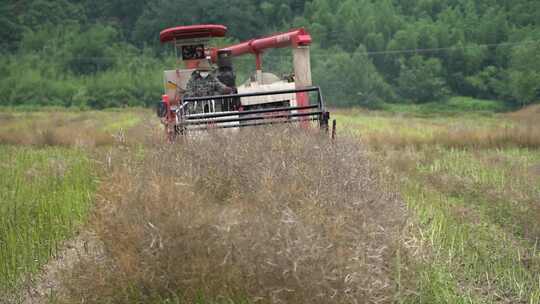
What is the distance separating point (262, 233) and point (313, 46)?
47.0m

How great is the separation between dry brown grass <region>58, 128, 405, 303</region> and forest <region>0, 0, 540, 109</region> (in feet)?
107

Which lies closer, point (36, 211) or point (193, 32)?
point (36, 211)

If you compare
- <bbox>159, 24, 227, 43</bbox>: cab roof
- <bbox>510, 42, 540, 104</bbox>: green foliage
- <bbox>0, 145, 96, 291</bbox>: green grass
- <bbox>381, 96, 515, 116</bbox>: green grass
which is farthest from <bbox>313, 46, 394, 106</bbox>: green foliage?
<bbox>0, 145, 96, 291</bbox>: green grass

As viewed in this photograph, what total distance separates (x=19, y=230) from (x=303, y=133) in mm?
2998

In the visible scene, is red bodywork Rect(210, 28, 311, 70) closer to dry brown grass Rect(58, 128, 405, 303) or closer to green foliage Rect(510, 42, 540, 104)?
dry brown grass Rect(58, 128, 405, 303)

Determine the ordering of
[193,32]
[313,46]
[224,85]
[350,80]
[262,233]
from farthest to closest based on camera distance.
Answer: [313,46] < [350,80] < [193,32] < [224,85] < [262,233]

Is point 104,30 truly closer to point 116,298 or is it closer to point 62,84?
point 62,84

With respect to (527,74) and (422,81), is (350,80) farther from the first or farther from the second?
(527,74)

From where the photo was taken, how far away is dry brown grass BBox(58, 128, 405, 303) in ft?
12.5

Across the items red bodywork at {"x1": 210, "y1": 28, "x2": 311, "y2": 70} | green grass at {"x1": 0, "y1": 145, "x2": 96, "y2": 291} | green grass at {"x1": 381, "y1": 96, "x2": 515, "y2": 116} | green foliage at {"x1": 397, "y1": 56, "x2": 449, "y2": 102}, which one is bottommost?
green grass at {"x1": 381, "y1": 96, "x2": 515, "y2": 116}

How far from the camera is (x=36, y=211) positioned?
773 cm

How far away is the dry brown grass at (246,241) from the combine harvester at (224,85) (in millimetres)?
3341

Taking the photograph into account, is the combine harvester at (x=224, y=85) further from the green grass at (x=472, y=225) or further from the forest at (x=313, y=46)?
the forest at (x=313, y=46)

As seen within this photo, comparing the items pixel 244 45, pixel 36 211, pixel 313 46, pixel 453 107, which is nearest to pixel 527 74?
pixel 453 107
